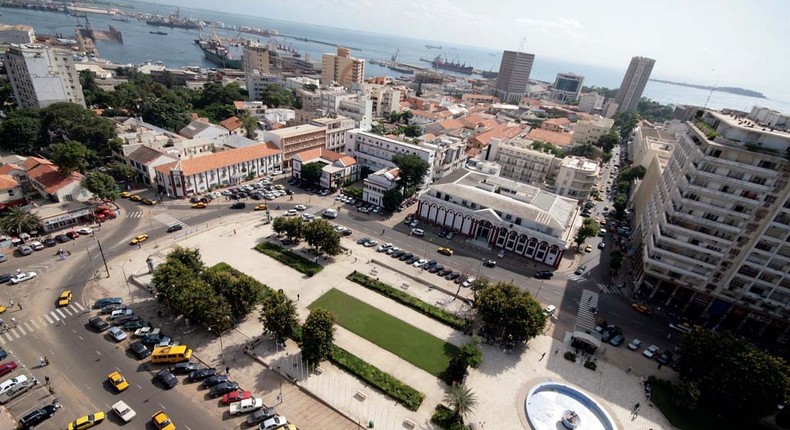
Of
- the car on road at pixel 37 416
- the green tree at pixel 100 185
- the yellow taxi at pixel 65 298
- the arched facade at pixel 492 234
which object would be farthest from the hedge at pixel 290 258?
the car on road at pixel 37 416

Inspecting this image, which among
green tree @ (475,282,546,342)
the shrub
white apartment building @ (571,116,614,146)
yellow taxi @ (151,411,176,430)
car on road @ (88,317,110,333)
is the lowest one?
car on road @ (88,317,110,333)

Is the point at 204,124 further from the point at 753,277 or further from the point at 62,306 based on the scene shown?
the point at 753,277

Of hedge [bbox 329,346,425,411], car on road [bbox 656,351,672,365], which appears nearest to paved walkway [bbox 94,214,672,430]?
hedge [bbox 329,346,425,411]

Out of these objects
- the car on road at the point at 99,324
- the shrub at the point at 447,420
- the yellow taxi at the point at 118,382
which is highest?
the shrub at the point at 447,420

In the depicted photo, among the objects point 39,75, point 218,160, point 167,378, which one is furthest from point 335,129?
point 39,75

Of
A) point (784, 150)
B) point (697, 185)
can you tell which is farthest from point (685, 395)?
point (784, 150)

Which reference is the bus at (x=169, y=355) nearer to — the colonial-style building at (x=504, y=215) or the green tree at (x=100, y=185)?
the green tree at (x=100, y=185)

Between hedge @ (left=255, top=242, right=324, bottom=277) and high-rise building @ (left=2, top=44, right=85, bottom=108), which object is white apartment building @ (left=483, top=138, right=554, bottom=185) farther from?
high-rise building @ (left=2, top=44, right=85, bottom=108)
